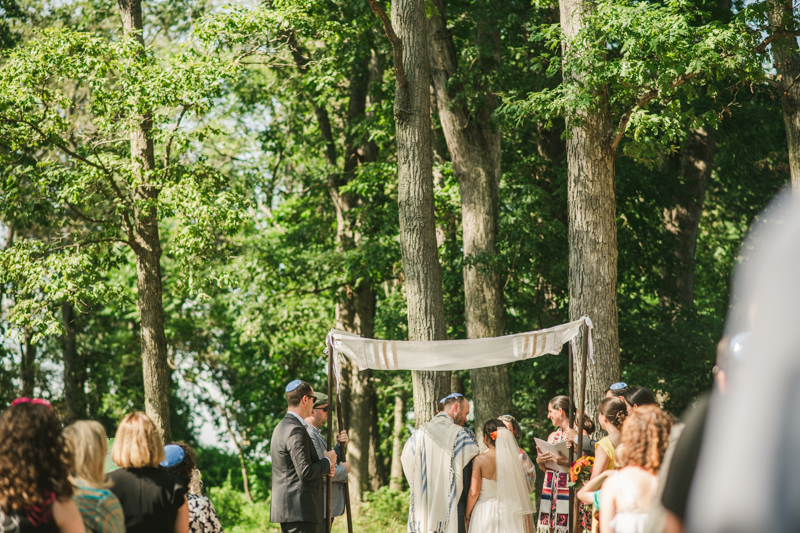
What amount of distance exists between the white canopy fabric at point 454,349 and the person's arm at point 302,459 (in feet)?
4.58

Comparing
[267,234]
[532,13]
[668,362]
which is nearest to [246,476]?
[267,234]

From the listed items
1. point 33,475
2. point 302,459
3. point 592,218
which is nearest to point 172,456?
point 33,475

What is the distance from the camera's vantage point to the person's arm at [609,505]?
3.59 meters

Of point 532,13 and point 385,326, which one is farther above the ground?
point 532,13

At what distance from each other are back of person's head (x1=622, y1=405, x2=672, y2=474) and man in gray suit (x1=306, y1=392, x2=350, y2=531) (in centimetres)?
345

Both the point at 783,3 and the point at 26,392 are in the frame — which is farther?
the point at 26,392

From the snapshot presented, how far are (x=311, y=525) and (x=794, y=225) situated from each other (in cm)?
527

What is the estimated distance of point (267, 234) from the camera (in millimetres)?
18203

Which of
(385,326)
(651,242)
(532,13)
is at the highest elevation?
(532,13)

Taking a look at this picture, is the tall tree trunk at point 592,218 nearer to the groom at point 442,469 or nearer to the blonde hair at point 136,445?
the groom at point 442,469

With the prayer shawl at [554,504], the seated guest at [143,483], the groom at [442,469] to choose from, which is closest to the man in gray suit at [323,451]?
the groom at [442,469]

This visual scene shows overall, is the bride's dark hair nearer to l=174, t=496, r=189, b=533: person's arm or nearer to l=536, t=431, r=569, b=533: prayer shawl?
l=536, t=431, r=569, b=533: prayer shawl

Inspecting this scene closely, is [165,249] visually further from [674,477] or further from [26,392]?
[674,477]

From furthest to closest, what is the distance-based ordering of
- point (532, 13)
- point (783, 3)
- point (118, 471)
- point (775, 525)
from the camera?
1. point (532, 13)
2. point (783, 3)
3. point (118, 471)
4. point (775, 525)
